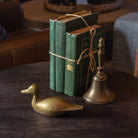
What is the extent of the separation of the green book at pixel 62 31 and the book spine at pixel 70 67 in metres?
0.02

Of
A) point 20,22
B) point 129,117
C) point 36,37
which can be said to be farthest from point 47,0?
point 129,117

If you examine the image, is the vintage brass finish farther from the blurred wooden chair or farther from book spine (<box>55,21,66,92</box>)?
the blurred wooden chair

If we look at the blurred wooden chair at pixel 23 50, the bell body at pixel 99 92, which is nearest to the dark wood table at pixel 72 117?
the bell body at pixel 99 92

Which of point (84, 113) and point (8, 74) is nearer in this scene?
point (84, 113)

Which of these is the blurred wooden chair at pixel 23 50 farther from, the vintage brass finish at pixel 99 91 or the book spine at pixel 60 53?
the vintage brass finish at pixel 99 91

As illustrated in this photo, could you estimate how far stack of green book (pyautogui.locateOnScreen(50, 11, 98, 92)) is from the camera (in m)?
1.07

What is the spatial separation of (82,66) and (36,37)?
0.81 m

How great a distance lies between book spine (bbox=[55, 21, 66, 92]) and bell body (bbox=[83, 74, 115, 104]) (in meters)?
0.13

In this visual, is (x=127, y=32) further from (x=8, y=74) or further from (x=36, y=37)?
(x=8, y=74)

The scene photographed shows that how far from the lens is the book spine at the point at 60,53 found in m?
1.07

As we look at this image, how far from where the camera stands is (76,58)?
1081mm

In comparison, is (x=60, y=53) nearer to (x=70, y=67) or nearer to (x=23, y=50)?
(x=70, y=67)

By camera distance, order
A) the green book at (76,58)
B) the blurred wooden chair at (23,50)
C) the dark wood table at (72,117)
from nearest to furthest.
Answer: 1. the dark wood table at (72,117)
2. the green book at (76,58)
3. the blurred wooden chair at (23,50)

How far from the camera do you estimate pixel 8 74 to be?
1.33 metres
